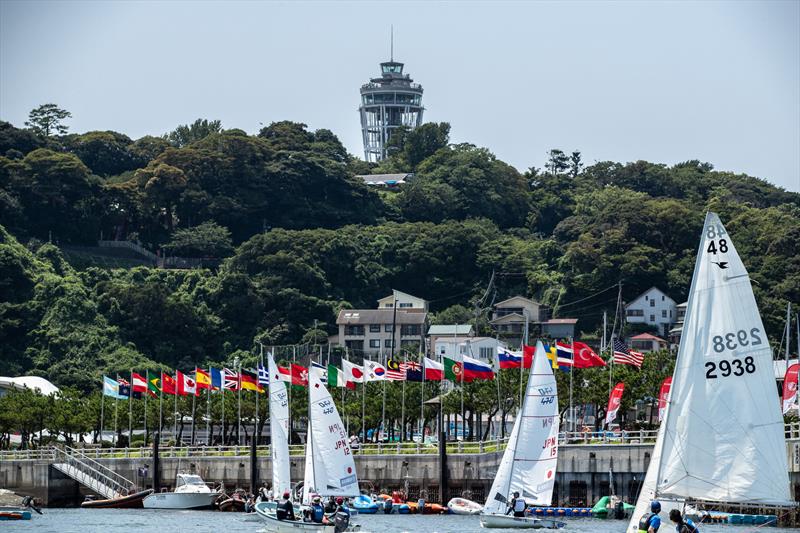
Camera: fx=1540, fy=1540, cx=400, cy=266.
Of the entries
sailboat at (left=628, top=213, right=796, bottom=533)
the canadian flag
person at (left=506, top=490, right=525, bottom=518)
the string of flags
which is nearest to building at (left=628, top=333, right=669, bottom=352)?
the string of flags

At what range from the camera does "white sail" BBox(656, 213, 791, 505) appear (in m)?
31.2

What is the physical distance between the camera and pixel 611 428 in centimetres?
8238

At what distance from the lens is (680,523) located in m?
32.2

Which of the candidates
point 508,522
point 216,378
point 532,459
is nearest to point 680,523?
point 508,522

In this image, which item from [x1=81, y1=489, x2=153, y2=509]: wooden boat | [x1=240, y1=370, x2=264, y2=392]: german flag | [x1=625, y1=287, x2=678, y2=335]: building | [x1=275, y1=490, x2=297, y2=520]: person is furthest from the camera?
[x1=625, y1=287, x2=678, y2=335]: building

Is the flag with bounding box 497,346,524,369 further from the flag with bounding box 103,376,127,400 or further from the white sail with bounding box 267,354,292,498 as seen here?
the flag with bounding box 103,376,127,400

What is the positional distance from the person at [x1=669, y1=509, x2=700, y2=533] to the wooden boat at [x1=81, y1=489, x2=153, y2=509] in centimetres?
4739

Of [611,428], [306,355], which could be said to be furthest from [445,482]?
[306,355]

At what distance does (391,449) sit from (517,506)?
72.3ft

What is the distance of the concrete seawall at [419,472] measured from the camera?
68.1 m

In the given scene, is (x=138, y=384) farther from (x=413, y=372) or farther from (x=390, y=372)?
A: (x=413, y=372)

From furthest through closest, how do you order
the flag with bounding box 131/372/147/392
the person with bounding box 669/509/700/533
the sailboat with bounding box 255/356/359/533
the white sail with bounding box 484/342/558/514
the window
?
the window < the flag with bounding box 131/372/147/392 < the sailboat with bounding box 255/356/359/533 < the white sail with bounding box 484/342/558/514 < the person with bounding box 669/509/700/533

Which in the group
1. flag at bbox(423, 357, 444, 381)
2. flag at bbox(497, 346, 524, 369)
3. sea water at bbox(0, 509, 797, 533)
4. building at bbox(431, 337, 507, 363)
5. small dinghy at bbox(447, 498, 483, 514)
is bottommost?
sea water at bbox(0, 509, 797, 533)

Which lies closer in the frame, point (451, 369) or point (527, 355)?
point (527, 355)
